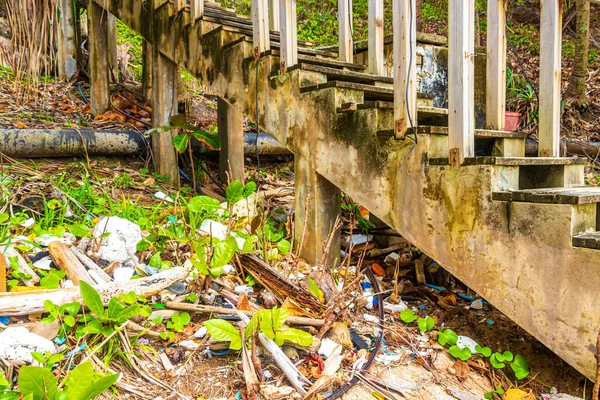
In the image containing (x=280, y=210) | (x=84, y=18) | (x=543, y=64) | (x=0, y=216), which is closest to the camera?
(x=543, y=64)

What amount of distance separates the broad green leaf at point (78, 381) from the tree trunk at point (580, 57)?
640 cm

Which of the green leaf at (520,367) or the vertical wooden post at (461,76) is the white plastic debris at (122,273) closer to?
the vertical wooden post at (461,76)

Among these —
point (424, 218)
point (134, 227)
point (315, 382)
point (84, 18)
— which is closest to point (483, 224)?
point (424, 218)

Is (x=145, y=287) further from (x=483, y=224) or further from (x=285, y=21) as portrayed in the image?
(x=285, y=21)

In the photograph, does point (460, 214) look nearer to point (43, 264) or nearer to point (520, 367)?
point (520, 367)

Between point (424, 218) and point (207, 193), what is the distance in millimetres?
2474

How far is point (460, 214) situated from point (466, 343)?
648mm

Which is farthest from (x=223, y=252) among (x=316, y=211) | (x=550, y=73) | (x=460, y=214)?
(x=550, y=73)

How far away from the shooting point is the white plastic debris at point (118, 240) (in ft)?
8.67

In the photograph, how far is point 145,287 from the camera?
2193 mm

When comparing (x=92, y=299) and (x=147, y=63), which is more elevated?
(x=147, y=63)

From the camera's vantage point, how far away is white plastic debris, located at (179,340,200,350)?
2.10m

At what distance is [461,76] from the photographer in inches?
83.0

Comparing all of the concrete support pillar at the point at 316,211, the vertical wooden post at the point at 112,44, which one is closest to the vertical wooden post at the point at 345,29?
the concrete support pillar at the point at 316,211
